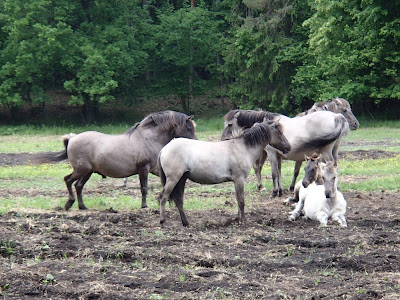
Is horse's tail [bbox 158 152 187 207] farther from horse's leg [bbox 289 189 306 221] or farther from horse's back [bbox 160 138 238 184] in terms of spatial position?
horse's leg [bbox 289 189 306 221]

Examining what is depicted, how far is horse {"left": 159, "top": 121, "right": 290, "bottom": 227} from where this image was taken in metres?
9.73

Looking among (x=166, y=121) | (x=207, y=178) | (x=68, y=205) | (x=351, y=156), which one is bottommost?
(x=351, y=156)

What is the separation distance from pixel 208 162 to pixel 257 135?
1066mm

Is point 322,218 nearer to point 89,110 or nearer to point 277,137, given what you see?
point 277,137

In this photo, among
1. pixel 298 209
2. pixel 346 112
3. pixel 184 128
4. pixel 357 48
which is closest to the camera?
pixel 298 209

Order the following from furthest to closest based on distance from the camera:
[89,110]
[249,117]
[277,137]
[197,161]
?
[89,110] → [249,117] → [277,137] → [197,161]

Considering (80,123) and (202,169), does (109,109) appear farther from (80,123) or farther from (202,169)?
(202,169)

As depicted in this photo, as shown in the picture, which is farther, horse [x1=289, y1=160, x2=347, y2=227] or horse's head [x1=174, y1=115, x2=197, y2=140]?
horse's head [x1=174, y1=115, x2=197, y2=140]

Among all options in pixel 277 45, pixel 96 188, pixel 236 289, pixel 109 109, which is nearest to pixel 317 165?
pixel 236 289

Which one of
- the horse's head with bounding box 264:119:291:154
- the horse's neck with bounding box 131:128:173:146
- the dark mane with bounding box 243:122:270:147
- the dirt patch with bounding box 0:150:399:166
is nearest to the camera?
the dark mane with bounding box 243:122:270:147

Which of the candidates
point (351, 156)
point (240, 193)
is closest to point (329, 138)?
point (240, 193)

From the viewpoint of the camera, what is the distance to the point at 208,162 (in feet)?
32.2

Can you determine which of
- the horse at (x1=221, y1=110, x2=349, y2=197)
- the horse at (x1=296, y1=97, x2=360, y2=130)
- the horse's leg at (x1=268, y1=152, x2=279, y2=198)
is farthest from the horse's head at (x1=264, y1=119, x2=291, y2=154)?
the horse at (x1=296, y1=97, x2=360, y2=130)

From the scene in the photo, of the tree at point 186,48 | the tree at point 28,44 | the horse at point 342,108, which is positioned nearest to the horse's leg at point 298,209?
the horse at point 342,108
